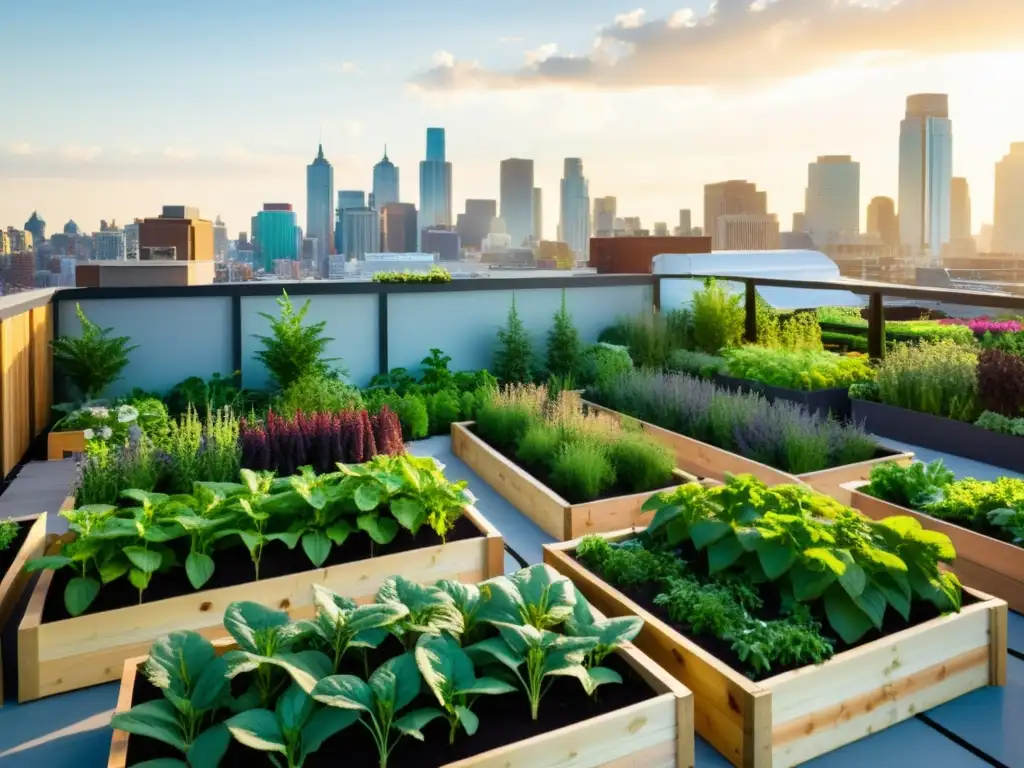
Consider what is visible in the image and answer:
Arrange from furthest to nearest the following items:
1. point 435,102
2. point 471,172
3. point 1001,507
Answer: point 471,172 < point 435,102 < point 1001,507

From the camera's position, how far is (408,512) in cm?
310

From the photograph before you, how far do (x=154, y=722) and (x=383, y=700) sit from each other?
547 mm

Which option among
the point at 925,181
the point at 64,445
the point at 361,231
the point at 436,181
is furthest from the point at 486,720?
the point at 436,181

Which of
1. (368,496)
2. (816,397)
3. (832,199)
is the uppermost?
(832,199)

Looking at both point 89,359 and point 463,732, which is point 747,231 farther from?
point 463,732

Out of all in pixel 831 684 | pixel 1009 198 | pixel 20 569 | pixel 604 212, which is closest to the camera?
pixel 831 684

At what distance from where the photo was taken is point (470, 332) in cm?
812

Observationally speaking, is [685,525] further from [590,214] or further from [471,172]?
[590,214]

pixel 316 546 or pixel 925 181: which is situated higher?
pixel 925 181

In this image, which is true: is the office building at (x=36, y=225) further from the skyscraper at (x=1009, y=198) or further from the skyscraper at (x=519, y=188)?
the skyscraper at (x=1009, y=198)

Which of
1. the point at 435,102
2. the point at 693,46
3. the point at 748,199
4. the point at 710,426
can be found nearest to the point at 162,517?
the point at 710,426

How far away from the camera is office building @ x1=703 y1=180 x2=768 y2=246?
48.0 metres

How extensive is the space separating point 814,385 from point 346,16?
8841mm

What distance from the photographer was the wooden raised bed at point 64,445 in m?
5.50
